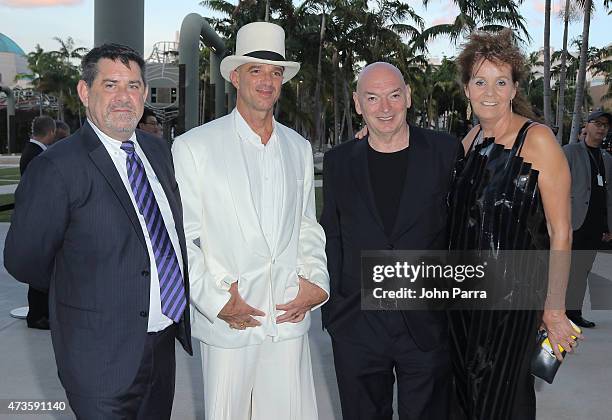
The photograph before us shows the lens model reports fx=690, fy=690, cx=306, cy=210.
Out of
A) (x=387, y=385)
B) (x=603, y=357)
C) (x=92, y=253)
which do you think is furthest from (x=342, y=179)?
(x=603, y=357)

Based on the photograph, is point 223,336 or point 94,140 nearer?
point 94,140

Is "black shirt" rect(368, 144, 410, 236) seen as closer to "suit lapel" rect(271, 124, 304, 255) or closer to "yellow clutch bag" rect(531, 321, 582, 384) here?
"suit lapel" rect(271, 124, 304, 255)

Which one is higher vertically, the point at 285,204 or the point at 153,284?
the point at 285,204

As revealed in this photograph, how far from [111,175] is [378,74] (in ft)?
4.26

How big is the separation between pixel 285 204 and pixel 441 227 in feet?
2.33

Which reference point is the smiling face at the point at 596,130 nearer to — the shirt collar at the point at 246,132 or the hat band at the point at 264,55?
the hat band at the point at 264,55

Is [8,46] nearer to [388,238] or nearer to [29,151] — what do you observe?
[29,151]

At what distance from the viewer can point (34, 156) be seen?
679 cm

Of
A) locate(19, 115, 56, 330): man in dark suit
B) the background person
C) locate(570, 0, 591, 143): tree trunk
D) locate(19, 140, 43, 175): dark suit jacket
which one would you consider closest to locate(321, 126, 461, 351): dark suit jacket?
locate(19, 115, 56, 330): man in dark suit

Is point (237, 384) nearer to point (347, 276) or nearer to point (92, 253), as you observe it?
point (347, 276)

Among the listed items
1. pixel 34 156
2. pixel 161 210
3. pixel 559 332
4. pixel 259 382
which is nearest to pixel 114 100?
pixel 161 210

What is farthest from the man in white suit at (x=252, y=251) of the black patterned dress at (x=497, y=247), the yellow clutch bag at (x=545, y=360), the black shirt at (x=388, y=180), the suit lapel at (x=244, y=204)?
the yellow clutch bag at (x=545, y=360)

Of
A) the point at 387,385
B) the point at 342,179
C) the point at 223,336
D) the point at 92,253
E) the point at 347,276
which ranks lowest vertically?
the point at 387,385

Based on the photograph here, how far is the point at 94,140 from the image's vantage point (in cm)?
260
